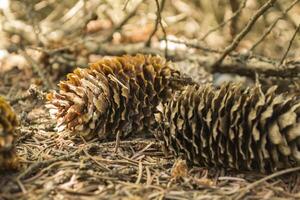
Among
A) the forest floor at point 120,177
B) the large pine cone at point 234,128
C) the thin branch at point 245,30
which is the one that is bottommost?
the forest floor at point 120,177

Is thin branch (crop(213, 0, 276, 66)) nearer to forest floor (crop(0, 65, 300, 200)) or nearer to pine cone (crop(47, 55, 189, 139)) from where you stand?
pine cone (crop(47, 55, 189, 139))

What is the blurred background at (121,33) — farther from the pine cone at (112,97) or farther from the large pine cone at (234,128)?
the large pine cone at (234,128)

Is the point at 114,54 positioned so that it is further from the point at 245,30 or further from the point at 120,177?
the point at 120,177

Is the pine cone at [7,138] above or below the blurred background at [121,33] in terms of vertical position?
below

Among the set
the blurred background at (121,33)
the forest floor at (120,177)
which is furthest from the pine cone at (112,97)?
the blurred background at (121,33)

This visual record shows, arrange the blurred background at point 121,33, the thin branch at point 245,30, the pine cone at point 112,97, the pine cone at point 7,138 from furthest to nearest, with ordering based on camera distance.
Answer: the blurred background at point 121,33
the thin branch at point 245,30
the pine cone at point 112,97
the pine cone at point 7,138

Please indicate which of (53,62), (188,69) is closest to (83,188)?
(188,69)
